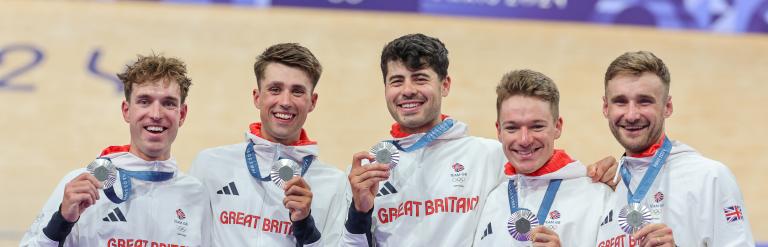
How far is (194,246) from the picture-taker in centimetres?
439

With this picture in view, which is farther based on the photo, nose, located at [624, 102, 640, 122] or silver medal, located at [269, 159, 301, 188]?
silver medal, located at [269, 159, 301, 188]

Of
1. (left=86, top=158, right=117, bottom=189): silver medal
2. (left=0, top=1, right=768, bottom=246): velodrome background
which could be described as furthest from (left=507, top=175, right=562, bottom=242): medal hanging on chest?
(left=0, top=1, right=768, bottom=246): velodrome background

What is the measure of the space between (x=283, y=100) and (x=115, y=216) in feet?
3.31

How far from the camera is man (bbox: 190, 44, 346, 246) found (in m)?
4.59

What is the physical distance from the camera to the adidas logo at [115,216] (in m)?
4.29

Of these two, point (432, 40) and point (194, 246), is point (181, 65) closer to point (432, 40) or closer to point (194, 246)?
point (194, 246)

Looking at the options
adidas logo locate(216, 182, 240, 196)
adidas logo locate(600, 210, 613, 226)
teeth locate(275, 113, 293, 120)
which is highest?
teeth locate(275, 113, 293, 120)

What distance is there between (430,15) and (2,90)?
15.4ft

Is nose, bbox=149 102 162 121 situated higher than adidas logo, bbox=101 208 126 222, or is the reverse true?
nose, bbox=149 102 162 121

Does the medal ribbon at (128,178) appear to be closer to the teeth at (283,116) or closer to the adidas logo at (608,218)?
the teeth at (283,116)

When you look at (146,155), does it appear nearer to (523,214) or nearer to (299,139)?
(299,139)

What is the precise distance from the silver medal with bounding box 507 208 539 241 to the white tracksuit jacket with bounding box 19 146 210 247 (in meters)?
1.54

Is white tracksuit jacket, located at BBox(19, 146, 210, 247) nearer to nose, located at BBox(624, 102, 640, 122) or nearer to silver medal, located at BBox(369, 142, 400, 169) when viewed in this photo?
silver medal, located at BBox(369, 142, 400, 169)

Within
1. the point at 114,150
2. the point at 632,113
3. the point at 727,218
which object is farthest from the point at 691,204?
the point at 114,150
